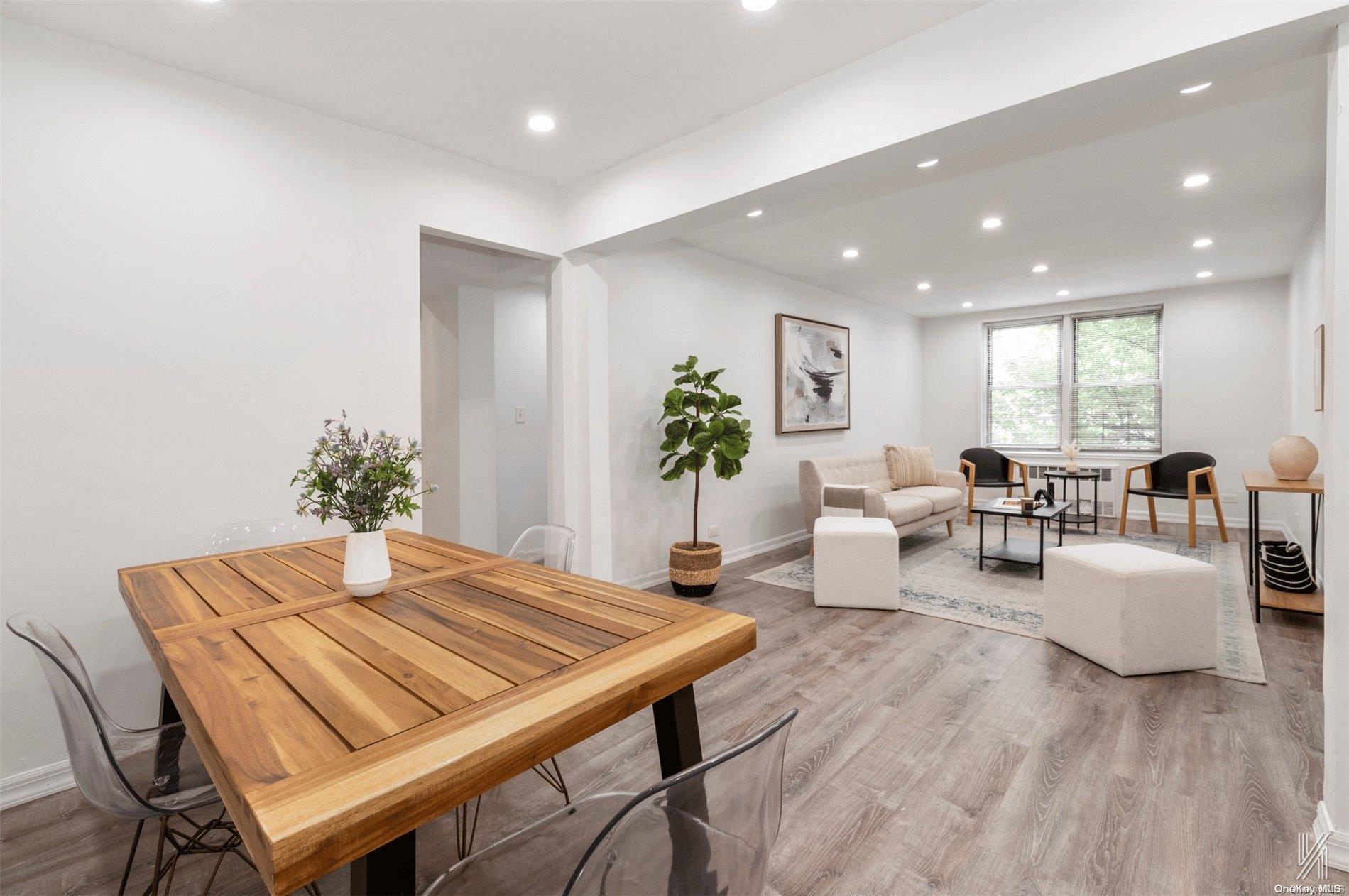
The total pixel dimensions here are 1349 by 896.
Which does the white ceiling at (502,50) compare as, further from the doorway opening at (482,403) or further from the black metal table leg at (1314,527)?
the black metal table leg at (1314,527)

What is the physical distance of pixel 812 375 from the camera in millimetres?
6086

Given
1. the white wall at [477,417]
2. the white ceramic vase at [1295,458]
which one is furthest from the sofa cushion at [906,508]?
the white wall at [477,417]

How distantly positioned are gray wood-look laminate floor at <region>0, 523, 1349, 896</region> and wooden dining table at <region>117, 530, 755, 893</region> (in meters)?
0.80

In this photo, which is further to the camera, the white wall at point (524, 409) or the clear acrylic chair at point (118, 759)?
the white wall at point (524, 409)

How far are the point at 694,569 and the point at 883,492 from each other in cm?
286

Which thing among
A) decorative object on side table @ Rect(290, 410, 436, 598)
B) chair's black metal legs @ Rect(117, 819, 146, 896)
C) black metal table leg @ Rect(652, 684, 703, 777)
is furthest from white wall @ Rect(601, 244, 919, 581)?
black metal table leg @ Rect(652, 684, 703, 777)

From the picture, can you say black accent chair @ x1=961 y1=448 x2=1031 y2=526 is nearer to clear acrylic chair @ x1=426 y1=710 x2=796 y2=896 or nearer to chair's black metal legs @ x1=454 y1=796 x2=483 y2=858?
chair's black metal legs @ x1=454 y1=796 x2=483 y2=858

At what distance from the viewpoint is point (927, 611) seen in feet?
12.3

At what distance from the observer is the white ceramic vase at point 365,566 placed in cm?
155

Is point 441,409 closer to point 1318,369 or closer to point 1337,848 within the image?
point 1337,848

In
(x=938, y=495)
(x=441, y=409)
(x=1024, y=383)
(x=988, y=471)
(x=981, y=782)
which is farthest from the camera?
(x=1024, y=383)

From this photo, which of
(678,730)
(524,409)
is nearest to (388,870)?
(678,730)

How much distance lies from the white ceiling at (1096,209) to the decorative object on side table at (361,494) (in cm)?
275

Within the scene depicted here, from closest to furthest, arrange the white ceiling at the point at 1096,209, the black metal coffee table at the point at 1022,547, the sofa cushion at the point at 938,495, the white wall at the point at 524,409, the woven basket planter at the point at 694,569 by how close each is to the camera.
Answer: the white ceiling at the point at 1096,209, the woven basket planter at the point at 694,569, the black metal coffee table at the point at 1022,547, the white wall at the point at 524,409, the sofa cushion at the point at 938,495
